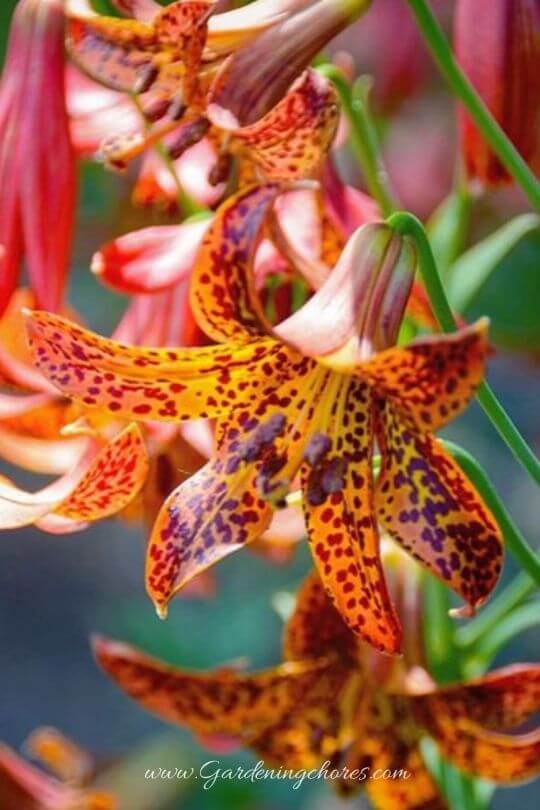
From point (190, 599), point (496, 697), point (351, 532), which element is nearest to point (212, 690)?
point (496, 697)

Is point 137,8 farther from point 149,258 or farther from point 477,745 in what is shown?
point 477,745

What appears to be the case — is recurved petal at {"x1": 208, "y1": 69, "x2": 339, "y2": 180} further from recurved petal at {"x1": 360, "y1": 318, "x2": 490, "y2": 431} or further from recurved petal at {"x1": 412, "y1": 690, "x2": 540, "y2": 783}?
recurved petal at {"x1": 412, "y1": 690, "x2": 540, "y2": 783}

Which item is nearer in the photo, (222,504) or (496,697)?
(222,504)

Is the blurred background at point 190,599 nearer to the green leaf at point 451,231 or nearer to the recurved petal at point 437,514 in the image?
the green leaf at point 451,231

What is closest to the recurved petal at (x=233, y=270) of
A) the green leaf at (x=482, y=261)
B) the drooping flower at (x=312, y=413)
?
the drooping flower at (x=312, y=413)

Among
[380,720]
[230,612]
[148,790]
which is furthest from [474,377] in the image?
[230,612]

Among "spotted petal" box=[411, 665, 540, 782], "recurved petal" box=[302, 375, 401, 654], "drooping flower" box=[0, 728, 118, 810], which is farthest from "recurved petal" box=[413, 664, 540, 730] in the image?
"drooping flower" box=[0, 728, 118, 810]

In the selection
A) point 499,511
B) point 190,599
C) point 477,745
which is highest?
point 499,511
